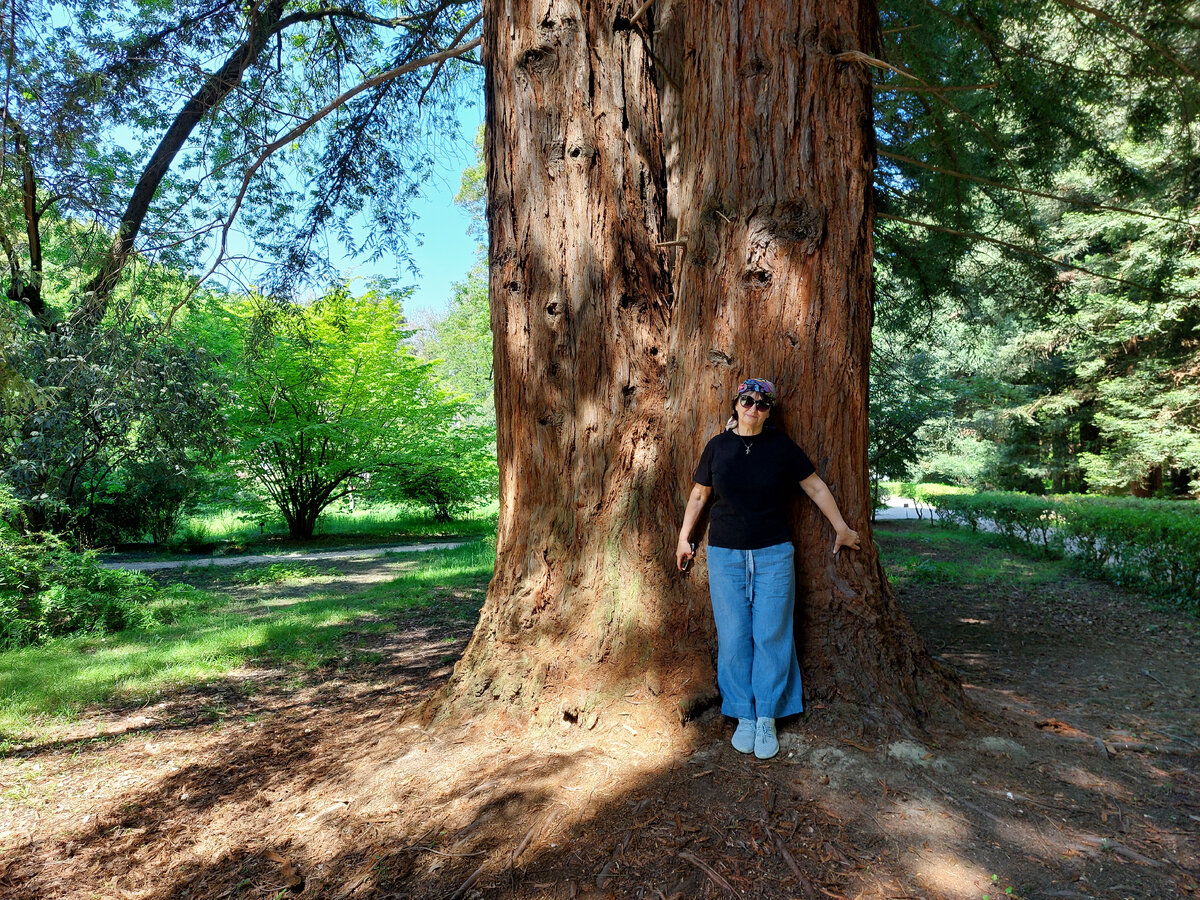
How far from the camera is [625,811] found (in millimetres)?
2676

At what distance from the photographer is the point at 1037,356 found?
2186 centimetres

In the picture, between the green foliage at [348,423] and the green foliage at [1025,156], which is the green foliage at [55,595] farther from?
the green foliage at [1025,156]

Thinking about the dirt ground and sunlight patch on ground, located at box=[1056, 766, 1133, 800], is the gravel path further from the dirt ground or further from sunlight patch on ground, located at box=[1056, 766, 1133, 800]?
sunlight patch on ground, located at box=[1056, 766, 1133, 800]

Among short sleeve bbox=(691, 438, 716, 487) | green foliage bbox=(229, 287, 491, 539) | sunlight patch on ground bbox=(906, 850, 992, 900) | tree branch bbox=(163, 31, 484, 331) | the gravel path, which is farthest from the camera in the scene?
green foliage bbox=(229, 287, 491, 539)

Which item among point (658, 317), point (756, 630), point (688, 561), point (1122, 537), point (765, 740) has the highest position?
point (658, 317)

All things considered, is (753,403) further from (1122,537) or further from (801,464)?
(1122,537)

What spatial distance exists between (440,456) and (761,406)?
14726 mm

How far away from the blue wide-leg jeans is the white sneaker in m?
0.03

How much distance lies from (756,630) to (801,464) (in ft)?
2.54

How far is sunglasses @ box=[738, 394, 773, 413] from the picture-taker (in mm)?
3053

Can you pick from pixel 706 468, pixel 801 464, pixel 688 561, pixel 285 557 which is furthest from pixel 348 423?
A: pixel 801 464

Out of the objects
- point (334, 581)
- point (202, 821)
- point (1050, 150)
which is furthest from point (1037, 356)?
point (202, 821)

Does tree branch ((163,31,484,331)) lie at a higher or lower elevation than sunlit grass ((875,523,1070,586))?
higher

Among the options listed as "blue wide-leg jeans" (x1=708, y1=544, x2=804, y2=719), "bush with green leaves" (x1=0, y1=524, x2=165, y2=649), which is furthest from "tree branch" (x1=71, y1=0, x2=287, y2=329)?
"blue wide-leg jeans" (x1=708, y1=544, x2=804, y2=719)
